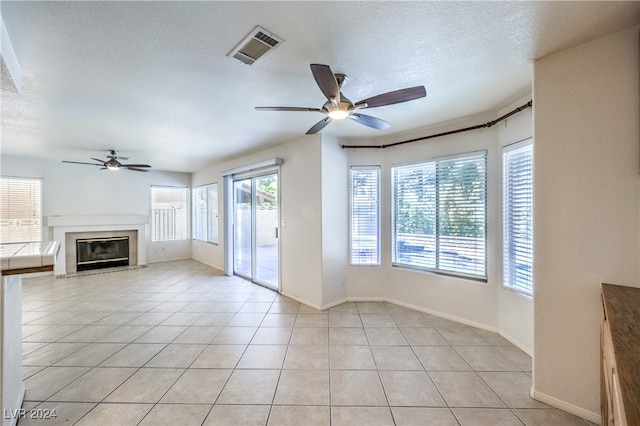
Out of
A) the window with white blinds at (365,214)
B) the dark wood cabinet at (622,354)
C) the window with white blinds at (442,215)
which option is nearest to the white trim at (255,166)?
the window with white blinds at (365,214)

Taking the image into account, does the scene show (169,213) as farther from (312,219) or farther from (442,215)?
(442,215)

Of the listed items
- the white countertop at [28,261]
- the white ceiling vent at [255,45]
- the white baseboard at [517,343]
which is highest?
the white ceiling vent at [255,45]

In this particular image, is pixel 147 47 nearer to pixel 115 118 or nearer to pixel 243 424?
pixel 115 118

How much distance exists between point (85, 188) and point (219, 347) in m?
5.80

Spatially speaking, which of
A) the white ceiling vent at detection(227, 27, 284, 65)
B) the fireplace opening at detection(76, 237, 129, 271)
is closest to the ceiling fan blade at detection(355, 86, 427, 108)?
the white ceiling vent at detection(227, 27, 284, 65)

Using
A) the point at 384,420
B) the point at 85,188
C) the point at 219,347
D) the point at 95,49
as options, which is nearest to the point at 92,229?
the point at 85,188

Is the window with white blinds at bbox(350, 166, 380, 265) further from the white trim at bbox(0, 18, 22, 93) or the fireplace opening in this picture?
the fireplace opening

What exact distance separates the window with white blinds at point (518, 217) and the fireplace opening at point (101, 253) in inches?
309

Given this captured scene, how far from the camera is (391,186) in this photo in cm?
386

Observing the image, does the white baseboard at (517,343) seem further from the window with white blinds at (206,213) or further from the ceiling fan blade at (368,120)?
the window with white blinds at (206,213)

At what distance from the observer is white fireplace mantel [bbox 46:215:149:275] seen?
17.7 ft

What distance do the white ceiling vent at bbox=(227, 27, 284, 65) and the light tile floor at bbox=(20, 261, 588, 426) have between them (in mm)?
2565

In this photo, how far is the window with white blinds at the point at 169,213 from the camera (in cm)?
690

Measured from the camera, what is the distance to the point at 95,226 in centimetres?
586
